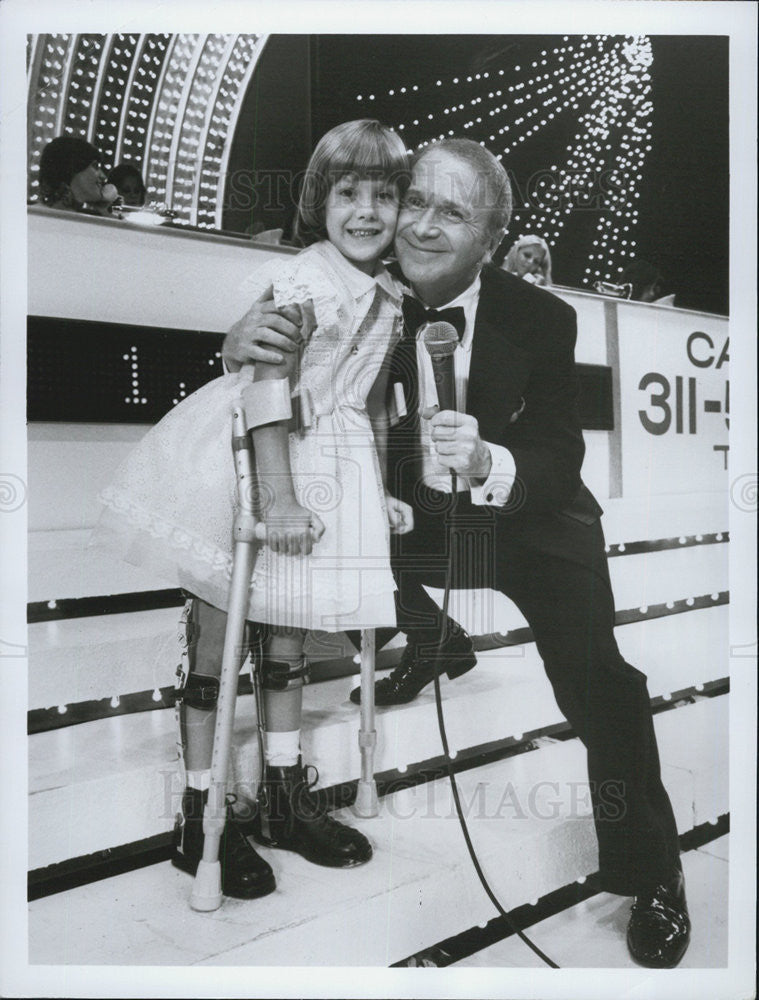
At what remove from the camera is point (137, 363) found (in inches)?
62.8

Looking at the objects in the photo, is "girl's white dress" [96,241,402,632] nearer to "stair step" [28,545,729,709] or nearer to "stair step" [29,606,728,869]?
"stair step" [28,545,729,709]

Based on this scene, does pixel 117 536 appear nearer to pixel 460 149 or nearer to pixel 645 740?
pixel 460 149

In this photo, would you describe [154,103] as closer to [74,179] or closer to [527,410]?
[74,179]

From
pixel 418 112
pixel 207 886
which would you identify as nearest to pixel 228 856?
pixel 207 886

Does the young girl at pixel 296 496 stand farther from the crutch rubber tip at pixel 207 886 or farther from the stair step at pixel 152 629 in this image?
the stair step at pixel 152 629

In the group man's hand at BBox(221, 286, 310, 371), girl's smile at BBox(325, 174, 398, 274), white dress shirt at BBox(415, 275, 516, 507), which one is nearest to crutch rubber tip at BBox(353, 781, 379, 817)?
white dress shirt at BBox(415, 275, 516, 507)

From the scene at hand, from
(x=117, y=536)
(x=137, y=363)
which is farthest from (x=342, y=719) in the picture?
(x=137, y=363)

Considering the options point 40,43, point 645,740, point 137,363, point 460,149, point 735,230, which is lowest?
point 645,740

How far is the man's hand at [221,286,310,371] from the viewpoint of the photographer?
1.49 meters

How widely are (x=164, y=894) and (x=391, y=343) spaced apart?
105 cm

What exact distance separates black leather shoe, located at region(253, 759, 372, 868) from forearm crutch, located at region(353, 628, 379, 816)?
0.07m

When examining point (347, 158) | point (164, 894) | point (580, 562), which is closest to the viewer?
point (164, 894)

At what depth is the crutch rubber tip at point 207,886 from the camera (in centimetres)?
141

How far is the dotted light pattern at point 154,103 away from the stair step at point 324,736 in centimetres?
97
